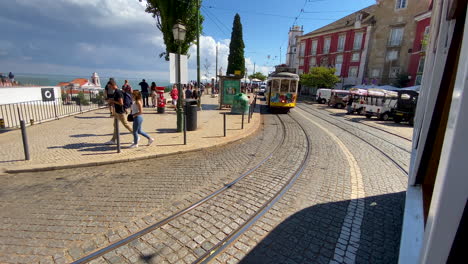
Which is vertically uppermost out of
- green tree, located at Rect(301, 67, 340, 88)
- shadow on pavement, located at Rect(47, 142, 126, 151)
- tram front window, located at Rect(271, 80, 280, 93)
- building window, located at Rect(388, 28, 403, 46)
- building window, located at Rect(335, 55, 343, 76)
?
building window, located at Rect(388, 28, 403, 46)

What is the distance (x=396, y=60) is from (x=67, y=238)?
4109 centimetres

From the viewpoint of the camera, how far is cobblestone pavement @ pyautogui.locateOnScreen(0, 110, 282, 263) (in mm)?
2867

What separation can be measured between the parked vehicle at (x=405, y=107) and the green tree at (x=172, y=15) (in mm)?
16150

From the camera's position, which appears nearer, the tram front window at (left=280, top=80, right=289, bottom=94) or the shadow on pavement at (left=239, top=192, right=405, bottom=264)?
the shadow on pavement at (left=239, top=192, right=405, bottom=264)

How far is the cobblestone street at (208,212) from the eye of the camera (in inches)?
111

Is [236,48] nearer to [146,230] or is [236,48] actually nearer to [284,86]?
[284,86]

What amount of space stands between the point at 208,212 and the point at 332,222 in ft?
6.57

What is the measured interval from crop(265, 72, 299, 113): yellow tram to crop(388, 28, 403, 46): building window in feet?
86.0

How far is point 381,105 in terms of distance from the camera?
1716 cm

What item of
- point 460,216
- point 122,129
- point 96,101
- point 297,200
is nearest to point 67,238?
point 297,200

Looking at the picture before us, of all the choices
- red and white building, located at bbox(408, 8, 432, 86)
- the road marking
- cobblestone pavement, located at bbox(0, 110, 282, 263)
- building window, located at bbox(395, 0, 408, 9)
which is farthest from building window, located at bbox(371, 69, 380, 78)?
cobblestone pavement, located at bbox(0, 110, 282, 263)

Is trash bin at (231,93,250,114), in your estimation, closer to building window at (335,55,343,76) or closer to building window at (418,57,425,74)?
building window at (418,57,425,74)

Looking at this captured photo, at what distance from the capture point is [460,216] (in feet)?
3.09

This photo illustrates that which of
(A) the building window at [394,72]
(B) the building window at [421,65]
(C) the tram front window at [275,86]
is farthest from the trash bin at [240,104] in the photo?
(A) the building window at [394,72]
